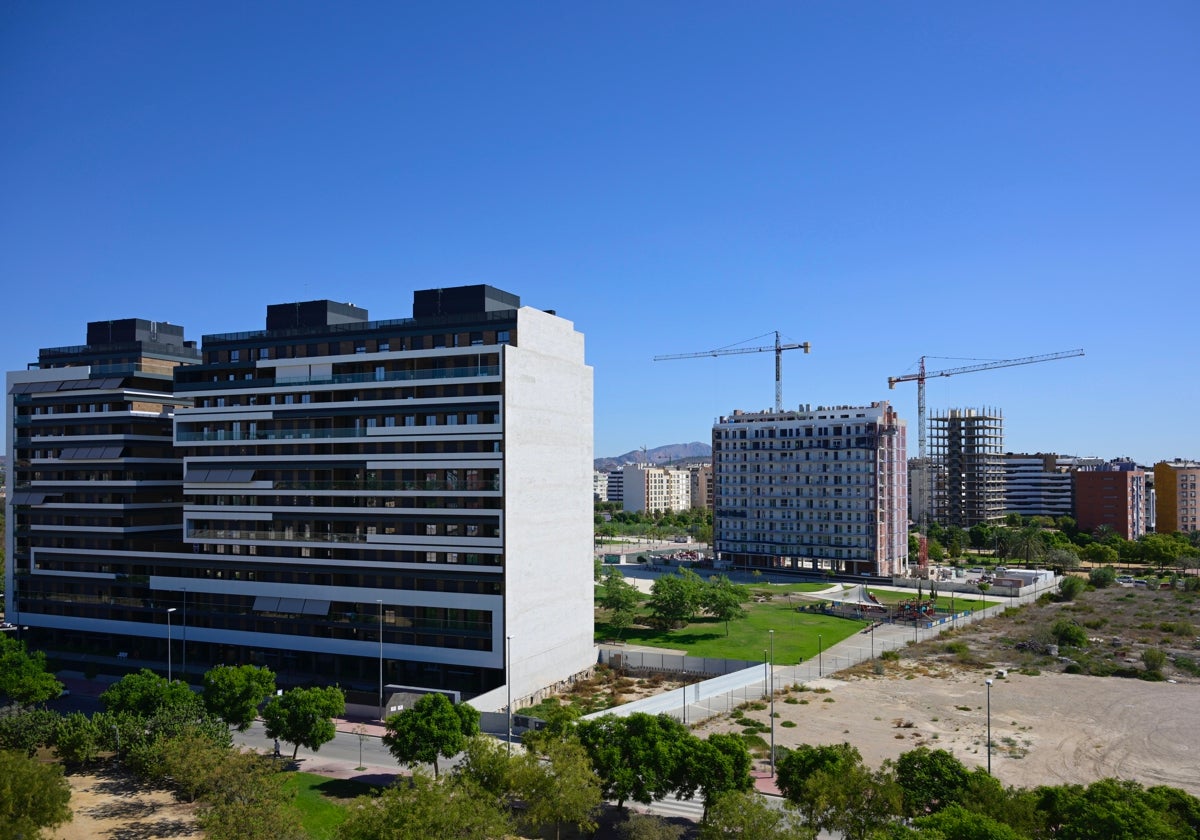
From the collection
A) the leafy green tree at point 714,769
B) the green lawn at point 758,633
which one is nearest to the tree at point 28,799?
the leafy green tree at point 714,769

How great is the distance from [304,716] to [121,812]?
10.8 m

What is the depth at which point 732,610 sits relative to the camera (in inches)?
4168

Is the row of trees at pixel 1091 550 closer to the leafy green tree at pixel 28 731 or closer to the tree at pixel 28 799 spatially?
the leafy green tree at pixel 28 731

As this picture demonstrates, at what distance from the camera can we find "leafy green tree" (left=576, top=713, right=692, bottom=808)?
148ft

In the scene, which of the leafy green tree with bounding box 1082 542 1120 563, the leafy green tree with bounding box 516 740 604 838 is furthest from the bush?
the leafy green tree with bounding box 1082 542 1120 563

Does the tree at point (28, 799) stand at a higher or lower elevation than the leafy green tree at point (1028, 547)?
higher

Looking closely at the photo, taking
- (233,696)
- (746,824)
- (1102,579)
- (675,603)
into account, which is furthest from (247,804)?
(1102,579)

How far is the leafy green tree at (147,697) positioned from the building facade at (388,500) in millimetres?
16835

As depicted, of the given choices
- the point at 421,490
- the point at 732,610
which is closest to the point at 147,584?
the point at 421,490

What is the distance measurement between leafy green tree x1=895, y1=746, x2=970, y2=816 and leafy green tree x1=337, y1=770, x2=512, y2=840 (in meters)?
19.8

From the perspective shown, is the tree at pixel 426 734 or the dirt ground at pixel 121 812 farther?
the tree at pixel 426 734

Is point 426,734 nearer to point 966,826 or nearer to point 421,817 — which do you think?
point 421,817

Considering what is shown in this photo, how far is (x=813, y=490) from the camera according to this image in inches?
6545

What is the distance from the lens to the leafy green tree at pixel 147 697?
57.0 m
